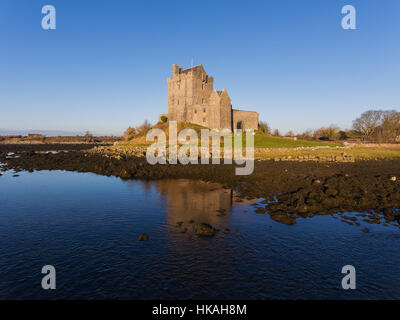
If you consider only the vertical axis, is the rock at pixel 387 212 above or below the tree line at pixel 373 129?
below

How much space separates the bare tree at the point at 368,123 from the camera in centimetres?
7850

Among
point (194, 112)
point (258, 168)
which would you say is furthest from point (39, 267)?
point (194, 112)

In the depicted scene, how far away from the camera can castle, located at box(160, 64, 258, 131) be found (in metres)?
62.0

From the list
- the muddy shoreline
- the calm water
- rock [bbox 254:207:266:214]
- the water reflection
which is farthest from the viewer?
rock [bbox 254:207:266:214]

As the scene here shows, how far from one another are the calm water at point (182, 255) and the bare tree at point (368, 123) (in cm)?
8086

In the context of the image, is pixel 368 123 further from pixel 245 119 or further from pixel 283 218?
pixel 283 218

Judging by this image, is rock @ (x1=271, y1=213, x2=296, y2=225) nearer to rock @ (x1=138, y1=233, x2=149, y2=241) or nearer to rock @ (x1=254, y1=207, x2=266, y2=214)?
rock @ (x1=254, y1=207, x2=266, y2=214)

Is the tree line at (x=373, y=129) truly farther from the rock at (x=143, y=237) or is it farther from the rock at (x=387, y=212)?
the rock at (x=143, y=237)

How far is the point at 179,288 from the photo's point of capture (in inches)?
276

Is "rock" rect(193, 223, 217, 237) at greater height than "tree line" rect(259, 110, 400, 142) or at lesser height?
lesser

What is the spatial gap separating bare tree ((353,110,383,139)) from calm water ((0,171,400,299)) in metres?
→ 80.9

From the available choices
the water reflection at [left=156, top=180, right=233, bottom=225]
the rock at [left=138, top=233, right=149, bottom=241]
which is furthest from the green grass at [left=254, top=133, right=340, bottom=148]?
the rock at [left=138, top=233, right=149, bottom=241]

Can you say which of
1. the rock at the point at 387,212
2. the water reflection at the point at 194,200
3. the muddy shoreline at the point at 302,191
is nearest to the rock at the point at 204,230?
the water reflection at the point at 194,200

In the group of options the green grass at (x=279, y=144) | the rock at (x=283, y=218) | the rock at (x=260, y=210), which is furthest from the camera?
the green grass at (x=279, y=144)
